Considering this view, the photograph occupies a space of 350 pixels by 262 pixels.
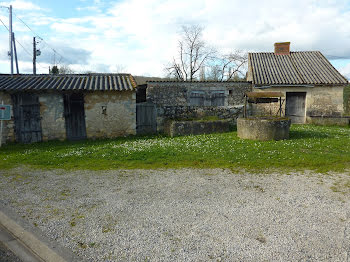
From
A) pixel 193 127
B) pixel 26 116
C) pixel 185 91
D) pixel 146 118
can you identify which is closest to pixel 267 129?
pixel 193 127

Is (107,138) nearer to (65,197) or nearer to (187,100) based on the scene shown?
(187,100)

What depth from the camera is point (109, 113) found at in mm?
13164

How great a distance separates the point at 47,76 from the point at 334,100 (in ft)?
58.4

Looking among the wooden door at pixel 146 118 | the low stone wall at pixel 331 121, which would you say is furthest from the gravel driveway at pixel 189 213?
the low stone wall at pixel 331 121

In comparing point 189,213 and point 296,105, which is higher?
point 296,105

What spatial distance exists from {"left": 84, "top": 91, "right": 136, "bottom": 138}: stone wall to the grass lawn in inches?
108

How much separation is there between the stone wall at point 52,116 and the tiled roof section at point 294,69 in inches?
465

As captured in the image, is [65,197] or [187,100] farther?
[187,100]

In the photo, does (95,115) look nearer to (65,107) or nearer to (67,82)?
(65,107)

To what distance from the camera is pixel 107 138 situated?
13234 mm

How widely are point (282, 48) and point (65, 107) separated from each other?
56.6ft

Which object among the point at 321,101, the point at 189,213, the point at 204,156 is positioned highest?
the point at 321,101

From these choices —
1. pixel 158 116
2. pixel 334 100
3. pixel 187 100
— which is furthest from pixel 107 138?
pixel 334 100

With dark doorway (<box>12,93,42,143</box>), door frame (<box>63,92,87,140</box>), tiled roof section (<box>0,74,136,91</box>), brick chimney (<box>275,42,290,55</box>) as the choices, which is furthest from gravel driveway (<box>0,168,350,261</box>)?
brick chimney (<box>275,42,290,55</box>)
